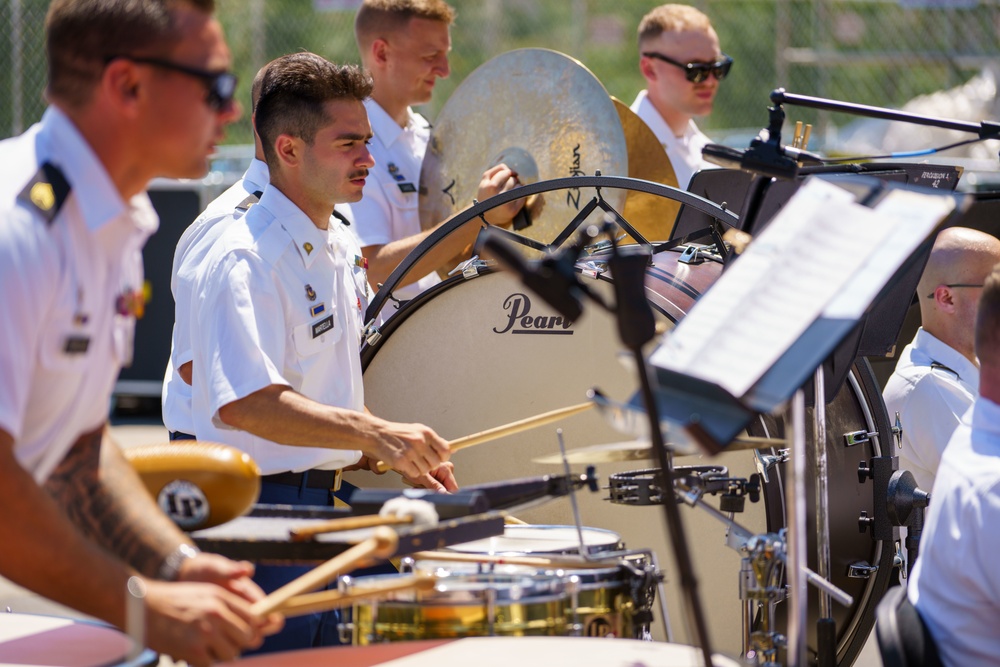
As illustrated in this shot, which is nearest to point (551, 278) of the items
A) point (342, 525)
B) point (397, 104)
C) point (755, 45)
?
point (342, 525)

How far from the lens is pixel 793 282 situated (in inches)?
75.7

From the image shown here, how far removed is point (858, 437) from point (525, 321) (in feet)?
3.39

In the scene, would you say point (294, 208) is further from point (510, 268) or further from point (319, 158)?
point (510, 268)

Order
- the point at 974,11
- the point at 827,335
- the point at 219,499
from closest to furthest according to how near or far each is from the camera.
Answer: the point at 827,335, the point at 219,499, the point at 974,11

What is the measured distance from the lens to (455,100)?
4668 mm

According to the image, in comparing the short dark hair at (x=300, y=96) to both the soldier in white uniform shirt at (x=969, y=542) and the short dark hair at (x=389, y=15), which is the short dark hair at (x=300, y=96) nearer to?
the short dark hair at (x=389, y=15)

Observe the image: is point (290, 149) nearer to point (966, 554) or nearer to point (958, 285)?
point (966, 554)

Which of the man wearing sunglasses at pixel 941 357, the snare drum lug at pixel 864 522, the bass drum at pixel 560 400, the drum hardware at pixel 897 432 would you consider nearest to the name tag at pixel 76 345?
the bass drum at pixel 560 400

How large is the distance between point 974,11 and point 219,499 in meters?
11.5

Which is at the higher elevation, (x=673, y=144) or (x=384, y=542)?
A: (x=673, y=144)

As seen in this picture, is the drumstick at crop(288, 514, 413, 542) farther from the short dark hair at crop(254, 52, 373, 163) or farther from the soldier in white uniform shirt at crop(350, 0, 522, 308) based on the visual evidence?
the soldier in white uniform shirt at crop(350, 0, 522, 308)

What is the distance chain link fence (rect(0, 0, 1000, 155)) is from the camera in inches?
351

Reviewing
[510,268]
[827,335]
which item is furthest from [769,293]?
[510,268]

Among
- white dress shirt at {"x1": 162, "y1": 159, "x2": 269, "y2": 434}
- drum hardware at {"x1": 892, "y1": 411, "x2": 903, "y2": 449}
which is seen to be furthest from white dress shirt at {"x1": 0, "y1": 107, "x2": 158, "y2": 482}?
drum hardware at {"x1": 892, "y1": 411, "x2": 903, "y2": 449}
